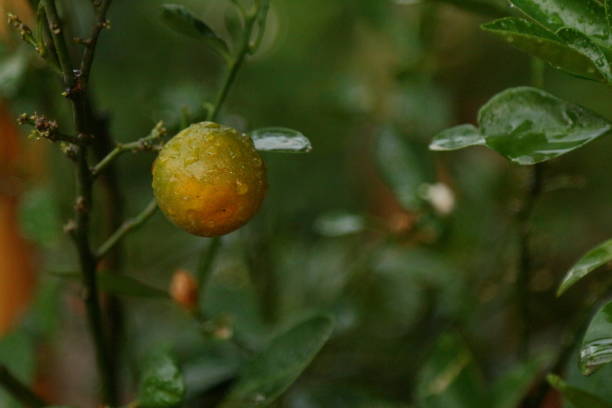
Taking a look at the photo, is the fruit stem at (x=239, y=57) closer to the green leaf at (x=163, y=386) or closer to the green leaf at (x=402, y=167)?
the green leaf at (x=163, y=386)

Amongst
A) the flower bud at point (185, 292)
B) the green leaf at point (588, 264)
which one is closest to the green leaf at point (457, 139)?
the green leaf at point (588, 264)

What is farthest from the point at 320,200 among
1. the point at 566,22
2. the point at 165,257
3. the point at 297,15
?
the point at 566,22

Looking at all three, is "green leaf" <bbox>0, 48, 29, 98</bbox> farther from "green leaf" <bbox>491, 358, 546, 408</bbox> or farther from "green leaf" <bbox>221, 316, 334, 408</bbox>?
"green leaf" <bbox>491, 358, 546, 408</bbox>

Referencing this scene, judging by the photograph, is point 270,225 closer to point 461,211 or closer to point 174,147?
point 461,211

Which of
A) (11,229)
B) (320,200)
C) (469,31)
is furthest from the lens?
(469,31)

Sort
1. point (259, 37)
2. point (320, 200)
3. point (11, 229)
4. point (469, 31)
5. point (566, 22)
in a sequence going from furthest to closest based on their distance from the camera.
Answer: point (469, 31) → point (320, 200) → point (11, 229) → point (259, 37) → point (566, 22)

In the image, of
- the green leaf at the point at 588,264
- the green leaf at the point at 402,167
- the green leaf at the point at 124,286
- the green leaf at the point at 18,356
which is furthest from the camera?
the green leaf at the point at 402,167

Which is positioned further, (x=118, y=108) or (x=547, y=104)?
(x=118, y=108)
